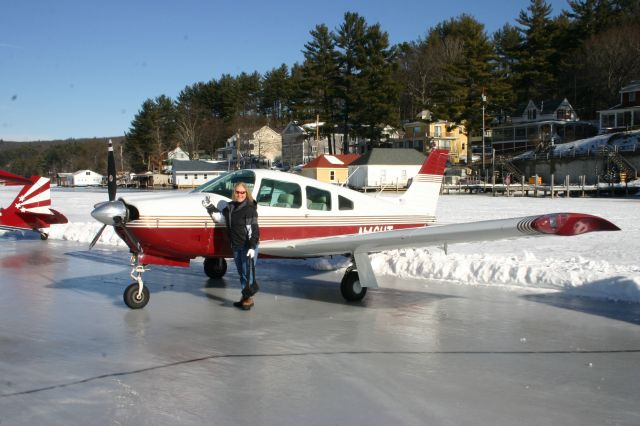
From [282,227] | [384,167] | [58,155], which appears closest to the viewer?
[282,227]

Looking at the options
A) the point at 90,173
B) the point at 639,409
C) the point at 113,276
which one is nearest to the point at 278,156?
the point at 90,173

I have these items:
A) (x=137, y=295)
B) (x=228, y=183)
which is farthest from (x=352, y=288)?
(x=137, y=295)

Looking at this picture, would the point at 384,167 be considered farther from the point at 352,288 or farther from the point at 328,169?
the point at 352,288

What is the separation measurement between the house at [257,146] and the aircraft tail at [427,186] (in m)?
86.6

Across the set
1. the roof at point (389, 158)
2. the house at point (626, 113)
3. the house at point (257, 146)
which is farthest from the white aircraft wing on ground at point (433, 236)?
the house at point (257, 146)

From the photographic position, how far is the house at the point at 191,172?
8506 cm

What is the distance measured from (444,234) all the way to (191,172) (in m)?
81.0

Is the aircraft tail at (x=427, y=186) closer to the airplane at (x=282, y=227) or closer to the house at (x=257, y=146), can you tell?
the airplane at (x=282, y=227)

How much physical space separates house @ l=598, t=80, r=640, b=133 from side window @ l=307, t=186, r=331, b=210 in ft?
197

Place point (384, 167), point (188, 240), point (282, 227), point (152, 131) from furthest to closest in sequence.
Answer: point (152, 131) < point (384, 167) < point (282, 227) < point (188, 240)

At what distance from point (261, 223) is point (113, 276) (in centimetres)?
359

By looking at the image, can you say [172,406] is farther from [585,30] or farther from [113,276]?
[585,30]

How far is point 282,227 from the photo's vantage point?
360 inches

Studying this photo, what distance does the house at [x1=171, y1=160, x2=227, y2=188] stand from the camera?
85.1 metres
